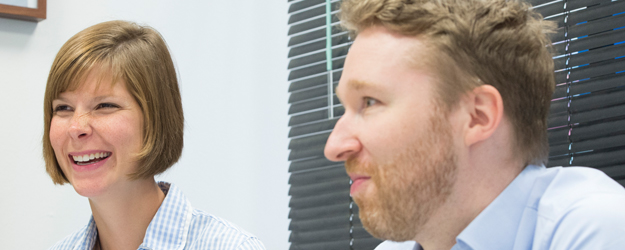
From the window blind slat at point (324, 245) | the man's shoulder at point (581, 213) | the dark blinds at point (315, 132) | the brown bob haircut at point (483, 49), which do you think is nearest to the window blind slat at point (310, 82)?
the dark blinds at point (315, 132)

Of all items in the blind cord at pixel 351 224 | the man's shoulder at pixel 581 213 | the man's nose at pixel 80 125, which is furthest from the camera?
the blind cord at pixel 351 224

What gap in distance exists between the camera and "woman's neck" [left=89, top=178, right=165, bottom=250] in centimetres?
131

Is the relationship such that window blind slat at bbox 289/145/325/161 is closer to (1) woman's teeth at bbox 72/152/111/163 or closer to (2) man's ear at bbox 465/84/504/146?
(1) woman's teeth at bbox 72/152/111/163

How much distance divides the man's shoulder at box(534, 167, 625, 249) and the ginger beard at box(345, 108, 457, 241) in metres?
0.12

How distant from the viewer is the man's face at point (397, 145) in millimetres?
745

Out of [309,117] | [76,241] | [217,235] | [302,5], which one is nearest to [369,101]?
→ [217,235]

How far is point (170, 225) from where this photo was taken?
4.28ft

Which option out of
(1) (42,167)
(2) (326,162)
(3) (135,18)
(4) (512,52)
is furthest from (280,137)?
(4) (512,52)

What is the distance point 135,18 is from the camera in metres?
1.99

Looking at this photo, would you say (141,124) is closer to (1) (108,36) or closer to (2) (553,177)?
(1) (108,36)

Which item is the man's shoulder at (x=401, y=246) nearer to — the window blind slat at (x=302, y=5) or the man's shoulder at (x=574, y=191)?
the man's shoulder at (x=574, y=191)

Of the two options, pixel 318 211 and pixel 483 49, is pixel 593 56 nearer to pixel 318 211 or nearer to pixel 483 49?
pixel 483 49

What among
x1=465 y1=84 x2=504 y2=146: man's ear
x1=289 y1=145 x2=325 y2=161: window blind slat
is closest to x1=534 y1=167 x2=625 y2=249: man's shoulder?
x1=465 y1=84 x2=504 y2=146: man's ear

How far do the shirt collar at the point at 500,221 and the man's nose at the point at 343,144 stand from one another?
17 cm
